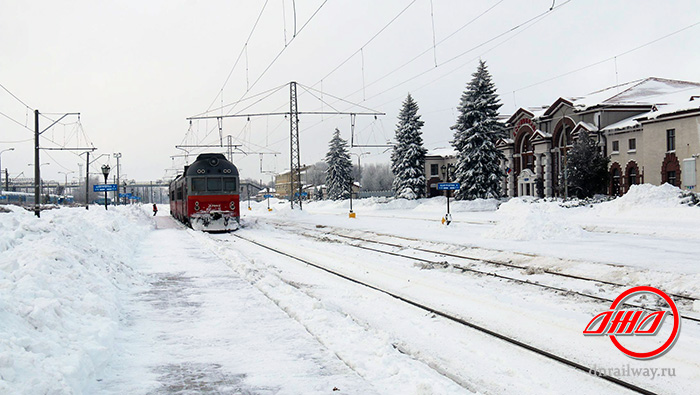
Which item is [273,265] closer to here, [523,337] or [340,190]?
[523,337]

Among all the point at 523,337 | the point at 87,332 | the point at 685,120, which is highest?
the point at 685,120

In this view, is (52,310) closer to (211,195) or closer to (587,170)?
(211,195)

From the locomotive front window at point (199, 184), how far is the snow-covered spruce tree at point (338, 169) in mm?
46055

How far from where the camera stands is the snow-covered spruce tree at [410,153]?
5978 centimetres

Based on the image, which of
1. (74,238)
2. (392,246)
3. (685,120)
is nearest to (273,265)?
(74,238)

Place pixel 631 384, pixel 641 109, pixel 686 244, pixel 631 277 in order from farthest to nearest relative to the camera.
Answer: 1. pixel 641 109
2. pixel 686 244
3. pixel 631 277
4. pixel 631 384

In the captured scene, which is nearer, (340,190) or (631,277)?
(631,277)

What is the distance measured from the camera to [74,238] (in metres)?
12.5

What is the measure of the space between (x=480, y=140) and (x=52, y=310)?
1862 inches

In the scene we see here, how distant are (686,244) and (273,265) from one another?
44.2 feet

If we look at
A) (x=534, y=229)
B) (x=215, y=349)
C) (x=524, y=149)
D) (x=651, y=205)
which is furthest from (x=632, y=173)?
(x=215, y=349)

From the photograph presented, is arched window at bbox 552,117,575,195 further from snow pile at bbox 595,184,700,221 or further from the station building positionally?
snow pile at bbox 595,184,700,221

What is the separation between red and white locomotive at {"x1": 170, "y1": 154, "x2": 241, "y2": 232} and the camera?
1110 inches

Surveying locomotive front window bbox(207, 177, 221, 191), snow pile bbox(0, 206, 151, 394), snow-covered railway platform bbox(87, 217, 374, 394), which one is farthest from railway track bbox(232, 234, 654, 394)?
locomotive front window bbox(207, 177, 221, 191)
